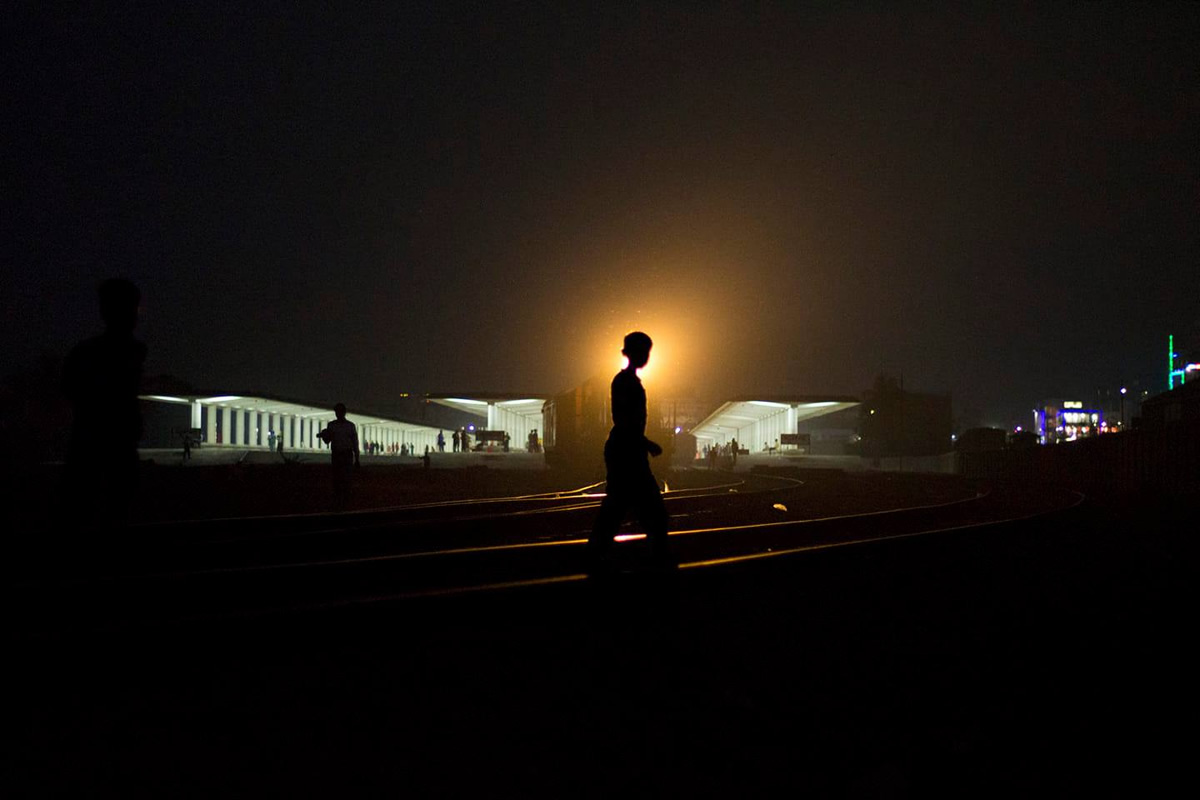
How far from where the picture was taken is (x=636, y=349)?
558 centimetres

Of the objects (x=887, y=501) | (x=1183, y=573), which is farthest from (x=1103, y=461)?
(x=1183, y=573)

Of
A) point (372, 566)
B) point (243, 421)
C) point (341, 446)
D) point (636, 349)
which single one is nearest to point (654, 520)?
point (636, 349)

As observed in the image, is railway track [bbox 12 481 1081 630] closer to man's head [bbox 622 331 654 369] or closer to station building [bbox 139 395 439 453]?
man's head [bbox 622 331 654 369]

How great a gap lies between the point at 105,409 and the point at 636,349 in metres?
3.25

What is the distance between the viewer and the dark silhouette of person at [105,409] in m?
4.95

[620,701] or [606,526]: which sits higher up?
[606,526]

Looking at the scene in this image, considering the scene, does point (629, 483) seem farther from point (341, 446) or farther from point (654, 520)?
point (341, 446)

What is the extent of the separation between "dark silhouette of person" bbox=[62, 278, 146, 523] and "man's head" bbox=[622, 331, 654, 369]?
3.05 m

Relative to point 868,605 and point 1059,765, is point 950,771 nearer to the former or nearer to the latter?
point 1059,765

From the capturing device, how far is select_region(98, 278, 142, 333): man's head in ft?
16.4

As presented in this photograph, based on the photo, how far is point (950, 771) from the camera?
9.34 ft

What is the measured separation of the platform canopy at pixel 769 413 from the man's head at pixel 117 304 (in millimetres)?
64408

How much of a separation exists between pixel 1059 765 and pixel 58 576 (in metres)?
5.24

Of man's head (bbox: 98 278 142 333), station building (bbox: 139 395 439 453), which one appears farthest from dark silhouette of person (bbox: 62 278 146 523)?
station building (bbox: 139 395 439 453)
